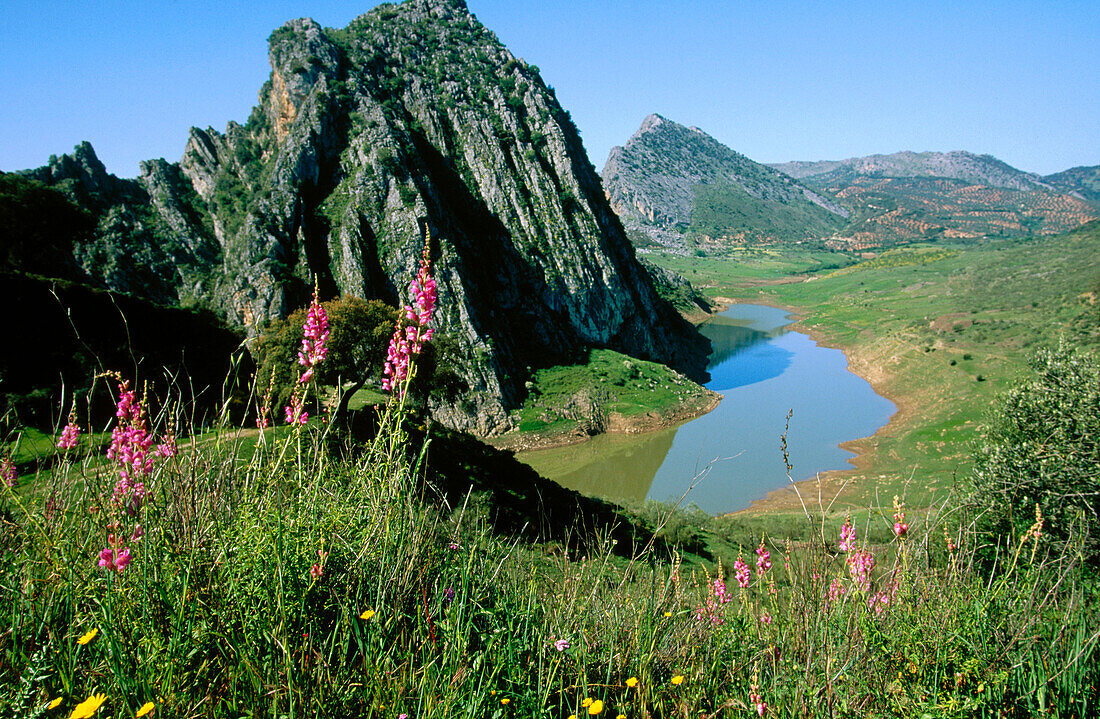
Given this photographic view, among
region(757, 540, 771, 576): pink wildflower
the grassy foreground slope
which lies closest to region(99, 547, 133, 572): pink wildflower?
the grassy foreground slope

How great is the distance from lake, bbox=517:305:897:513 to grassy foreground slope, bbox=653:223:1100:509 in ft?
7.62

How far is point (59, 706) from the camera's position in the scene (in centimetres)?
193

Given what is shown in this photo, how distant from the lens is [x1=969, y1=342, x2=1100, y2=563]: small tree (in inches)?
505

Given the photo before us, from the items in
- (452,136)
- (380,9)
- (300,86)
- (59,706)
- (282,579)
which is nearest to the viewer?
(59,706)

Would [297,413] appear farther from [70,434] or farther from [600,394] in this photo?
[600,394]

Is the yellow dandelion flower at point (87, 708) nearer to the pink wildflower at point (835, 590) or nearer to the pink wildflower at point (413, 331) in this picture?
the pink wildflower at point (413, 331)

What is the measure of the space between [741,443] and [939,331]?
3777 centimetres

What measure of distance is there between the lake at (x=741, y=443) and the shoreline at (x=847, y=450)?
0.70 metres

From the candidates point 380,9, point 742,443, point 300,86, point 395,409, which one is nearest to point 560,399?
point 742,443

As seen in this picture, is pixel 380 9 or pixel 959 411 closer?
pixel 959 411

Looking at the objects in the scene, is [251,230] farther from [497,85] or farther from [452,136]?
[497,85]

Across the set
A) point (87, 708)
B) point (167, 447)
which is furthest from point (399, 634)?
point (167, 447)

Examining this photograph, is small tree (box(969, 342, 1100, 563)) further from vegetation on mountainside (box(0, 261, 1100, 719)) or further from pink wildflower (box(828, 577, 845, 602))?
vegetation on mountainside (box(0, 261, 1100, 719))

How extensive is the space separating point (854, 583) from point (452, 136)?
6501 cm
